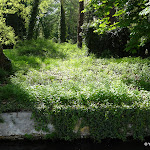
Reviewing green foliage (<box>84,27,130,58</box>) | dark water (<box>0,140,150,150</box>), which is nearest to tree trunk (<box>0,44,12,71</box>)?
dark water (<box>0,140,150,150</box>)

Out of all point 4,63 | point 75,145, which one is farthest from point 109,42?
point 75,145

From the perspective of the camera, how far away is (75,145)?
4016mm

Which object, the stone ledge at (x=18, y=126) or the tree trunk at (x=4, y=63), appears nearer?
the stone ledge at (x=18, y=126)

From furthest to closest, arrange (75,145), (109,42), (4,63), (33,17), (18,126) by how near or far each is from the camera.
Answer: (33,17) → (109,42) → (4,63) → (18,126) → (75,145)

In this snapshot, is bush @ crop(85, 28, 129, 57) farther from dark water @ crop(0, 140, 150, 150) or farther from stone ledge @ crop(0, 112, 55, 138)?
stone ledge @ crop(0, 112, 55, 138)

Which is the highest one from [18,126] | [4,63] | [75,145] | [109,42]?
[109,42]

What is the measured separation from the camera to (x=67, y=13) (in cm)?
3534

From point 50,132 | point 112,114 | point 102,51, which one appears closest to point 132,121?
point 112,114

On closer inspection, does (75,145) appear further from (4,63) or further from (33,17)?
(33,17)

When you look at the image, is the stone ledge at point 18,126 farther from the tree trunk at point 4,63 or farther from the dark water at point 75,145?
the tree trunk at point 4,63

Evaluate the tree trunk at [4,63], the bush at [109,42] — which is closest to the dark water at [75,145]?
the tree trunk at [4,63]

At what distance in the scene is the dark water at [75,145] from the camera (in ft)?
13.0

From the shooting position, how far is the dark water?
396 centimetres

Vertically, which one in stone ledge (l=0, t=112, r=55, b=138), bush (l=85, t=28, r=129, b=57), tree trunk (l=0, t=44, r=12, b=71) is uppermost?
bush (l=85, t=28, r=129, b=57)
